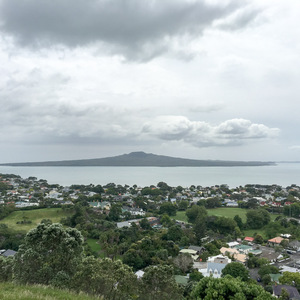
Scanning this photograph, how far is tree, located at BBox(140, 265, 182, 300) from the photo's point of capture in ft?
20.3

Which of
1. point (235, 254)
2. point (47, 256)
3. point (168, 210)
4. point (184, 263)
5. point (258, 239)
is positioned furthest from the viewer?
point (168, 210)

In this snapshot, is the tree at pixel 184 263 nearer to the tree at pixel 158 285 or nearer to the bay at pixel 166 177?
the tree at pixel 158 285

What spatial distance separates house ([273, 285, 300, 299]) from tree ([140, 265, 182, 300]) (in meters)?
5.60

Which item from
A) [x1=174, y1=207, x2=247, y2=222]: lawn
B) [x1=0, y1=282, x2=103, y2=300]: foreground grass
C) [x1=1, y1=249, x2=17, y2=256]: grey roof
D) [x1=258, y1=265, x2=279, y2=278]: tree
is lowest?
[x1=174, y1=207, x2=247, y2=222]: lawn

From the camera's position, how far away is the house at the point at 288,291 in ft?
30.2

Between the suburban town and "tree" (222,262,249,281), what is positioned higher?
"tree" (222,262,249,281)

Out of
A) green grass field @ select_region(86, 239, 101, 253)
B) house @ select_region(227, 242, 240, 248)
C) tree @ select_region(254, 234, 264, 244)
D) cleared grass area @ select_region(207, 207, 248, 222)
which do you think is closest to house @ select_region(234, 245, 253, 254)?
house @ select_region(227, 242, 240, 248)

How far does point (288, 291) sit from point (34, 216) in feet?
67.6

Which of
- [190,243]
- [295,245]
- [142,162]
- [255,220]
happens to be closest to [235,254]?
[190,243]

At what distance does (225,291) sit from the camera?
5.96 metres

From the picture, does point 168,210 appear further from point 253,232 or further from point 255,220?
point 253,232

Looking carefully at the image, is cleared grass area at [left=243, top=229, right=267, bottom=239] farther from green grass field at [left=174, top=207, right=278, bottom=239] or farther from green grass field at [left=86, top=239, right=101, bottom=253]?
green grass field at [left=86, top=239, right=101, bottom=253]

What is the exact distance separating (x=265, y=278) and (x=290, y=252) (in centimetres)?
593

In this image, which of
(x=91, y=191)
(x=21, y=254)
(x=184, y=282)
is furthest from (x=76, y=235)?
(x=91, y=191)
